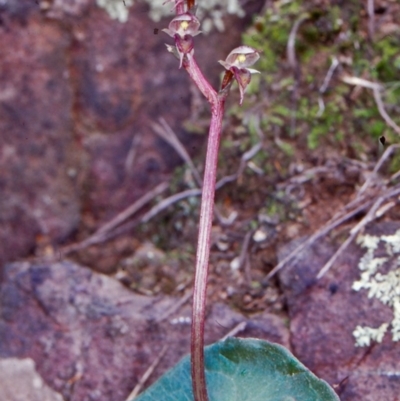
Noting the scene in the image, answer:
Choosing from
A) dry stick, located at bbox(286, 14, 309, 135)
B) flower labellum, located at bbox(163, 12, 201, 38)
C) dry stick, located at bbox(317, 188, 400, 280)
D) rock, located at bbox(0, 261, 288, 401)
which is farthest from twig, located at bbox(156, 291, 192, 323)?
flower labellum, located at bbox(163, 12, 201, 38)

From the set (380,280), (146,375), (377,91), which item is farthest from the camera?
(377,91)

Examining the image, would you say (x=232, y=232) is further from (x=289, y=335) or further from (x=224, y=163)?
(x=289, y=335)

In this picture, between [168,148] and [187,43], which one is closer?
[187,43]

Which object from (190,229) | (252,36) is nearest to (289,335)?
(190,229)

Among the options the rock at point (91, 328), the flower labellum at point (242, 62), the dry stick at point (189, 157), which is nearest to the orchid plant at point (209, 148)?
the flower labellum at point (242, 62)

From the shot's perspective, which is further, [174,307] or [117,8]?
[117,8]

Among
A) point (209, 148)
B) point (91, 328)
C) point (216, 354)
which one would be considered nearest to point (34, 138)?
point (91, 328)

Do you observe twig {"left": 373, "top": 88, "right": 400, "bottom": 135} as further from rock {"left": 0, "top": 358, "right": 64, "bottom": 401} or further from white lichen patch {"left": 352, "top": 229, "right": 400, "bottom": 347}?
rock {"left": 0, "top": 358, "right": 64, "bottom": 401}

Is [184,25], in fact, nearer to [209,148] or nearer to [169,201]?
[209,148]
